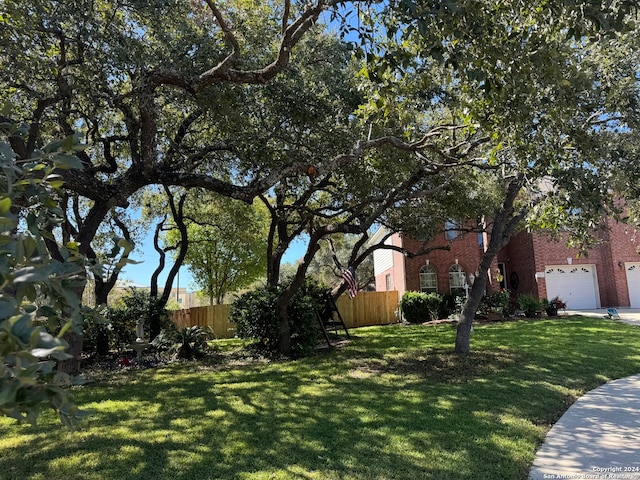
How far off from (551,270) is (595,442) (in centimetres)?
2008

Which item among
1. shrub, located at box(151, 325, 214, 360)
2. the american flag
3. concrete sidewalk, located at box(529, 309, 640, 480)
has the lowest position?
concrete sidewalk, located at box(529, 309, 640, 480)

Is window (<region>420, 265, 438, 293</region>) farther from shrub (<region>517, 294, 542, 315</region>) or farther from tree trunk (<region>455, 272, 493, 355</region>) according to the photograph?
tree trunk (<region>455, 272, 493, 355</region>)

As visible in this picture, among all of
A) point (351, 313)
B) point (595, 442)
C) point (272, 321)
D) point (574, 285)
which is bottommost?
point (595, 442)

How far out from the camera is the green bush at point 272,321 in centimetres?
1095

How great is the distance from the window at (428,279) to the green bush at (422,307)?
5.79 feet

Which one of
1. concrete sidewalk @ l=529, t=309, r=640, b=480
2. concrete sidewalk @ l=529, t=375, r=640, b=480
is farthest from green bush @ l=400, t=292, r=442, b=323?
concrete sidewalk @ l=529, t=375, r=640, b=480

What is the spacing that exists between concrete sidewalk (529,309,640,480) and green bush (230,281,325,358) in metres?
6.32

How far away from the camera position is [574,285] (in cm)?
2264

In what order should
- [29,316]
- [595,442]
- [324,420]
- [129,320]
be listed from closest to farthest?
[29,316], [595,442], [324,420], [129,320]

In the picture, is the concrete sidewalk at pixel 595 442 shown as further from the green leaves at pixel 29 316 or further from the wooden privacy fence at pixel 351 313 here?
the wooden privacy fence at pixel 351 313

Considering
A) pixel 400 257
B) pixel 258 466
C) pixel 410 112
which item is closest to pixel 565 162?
pixel 410 112

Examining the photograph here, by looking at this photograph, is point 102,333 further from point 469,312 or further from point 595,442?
point 595,442

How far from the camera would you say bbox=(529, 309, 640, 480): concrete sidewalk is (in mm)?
3898

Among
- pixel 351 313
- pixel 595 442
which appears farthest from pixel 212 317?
pixel 595 442
